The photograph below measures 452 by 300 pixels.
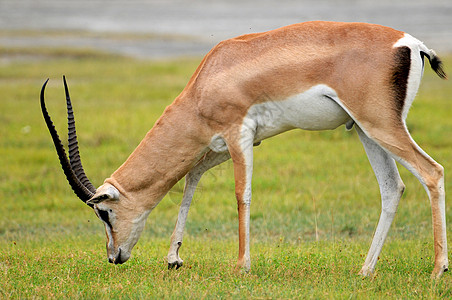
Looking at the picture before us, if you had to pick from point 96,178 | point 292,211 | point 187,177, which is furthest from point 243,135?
point 96,178

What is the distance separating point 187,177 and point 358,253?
77.7 inches

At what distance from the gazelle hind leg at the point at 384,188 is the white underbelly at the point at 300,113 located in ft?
1.17

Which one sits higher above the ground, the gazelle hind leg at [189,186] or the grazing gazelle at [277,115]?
the grazing gazelle at [277,115]

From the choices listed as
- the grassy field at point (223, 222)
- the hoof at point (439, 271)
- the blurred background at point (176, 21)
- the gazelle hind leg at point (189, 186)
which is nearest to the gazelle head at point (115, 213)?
the grassy field at point (223, 222)

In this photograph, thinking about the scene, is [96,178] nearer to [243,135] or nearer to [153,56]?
[243,135]

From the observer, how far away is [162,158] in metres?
6.36

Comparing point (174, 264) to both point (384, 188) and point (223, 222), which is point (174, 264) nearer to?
point (384, 188)

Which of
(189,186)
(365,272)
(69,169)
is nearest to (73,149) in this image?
(69,169)

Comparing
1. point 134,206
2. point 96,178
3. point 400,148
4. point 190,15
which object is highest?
point 400,148

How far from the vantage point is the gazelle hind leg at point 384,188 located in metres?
6.18

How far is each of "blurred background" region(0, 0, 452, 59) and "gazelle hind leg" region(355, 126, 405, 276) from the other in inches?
996

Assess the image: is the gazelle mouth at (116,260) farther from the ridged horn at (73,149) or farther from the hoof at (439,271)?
the hoof at (439,271)

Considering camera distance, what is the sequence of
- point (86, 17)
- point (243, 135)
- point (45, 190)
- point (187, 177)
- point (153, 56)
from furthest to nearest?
point (86, 17)
point (153, 56)
point (45, 190)
point (187, 177)
point (243, 135)

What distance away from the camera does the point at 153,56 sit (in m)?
32.1
